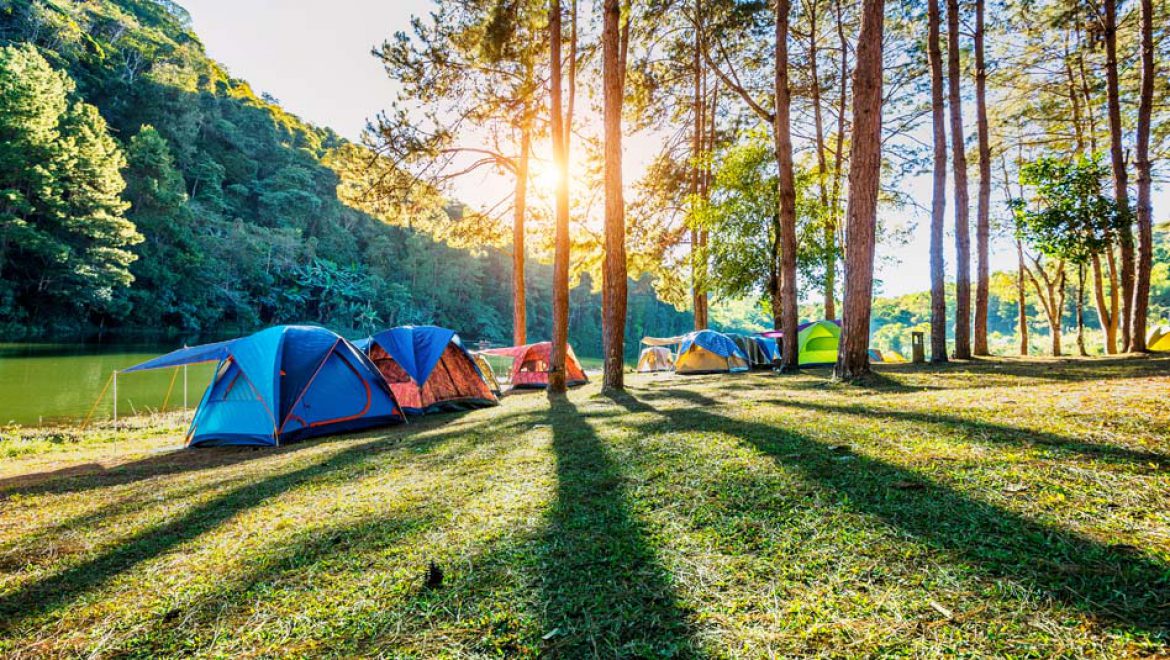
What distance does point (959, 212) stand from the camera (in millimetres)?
10812

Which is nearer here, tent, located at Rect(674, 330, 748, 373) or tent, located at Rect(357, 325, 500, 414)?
tent, located at Rect(357, 325, 500, 414)

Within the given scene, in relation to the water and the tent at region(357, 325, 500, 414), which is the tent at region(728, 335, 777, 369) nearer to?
the tent at region(357, 325, 500, 414)

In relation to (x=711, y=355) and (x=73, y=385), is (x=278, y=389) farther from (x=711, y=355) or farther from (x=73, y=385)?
(x=73, y=385)

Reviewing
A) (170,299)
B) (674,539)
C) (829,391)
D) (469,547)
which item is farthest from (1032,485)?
(170,299)

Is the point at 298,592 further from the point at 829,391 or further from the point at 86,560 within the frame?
the point at 829,391

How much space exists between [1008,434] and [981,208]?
12.1 metres

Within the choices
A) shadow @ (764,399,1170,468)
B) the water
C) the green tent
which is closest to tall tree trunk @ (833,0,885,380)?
shadow @ (764,399,1170,468)

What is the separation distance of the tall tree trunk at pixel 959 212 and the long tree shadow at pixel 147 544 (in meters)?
11.8

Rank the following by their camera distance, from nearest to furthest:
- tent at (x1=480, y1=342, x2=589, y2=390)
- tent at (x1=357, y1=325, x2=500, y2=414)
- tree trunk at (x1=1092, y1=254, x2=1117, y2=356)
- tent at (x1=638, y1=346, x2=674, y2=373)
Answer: tent at (x1=357, y1=325, x2=500, y2=414)
tent at (x1=480, y1=342, x2=589, y2=390)
tree trunk at (x1=1092, y1=254, x2=1117, y2=356)
tent at (x1=638, y1=346, x2=674, y2=373)

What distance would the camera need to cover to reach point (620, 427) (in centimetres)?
493

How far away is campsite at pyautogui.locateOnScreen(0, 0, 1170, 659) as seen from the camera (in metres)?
1.61

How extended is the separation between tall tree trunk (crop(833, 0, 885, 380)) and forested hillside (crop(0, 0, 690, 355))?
22.0 metres

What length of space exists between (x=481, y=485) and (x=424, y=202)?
36.1 feet


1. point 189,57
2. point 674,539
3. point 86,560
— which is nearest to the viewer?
point 674,539
